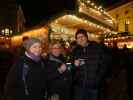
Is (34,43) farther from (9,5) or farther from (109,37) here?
(9,5)

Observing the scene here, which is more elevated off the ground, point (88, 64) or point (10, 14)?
point (10, 14)

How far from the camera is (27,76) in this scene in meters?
6.13

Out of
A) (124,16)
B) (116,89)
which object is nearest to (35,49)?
(116,89)

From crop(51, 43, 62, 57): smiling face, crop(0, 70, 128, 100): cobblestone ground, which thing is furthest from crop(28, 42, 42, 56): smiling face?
crop(0, 70, 128, 100): cobblestone ground

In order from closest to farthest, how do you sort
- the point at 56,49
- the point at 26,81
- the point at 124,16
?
1. the point at 26,81
2. the point at 56,49
3. the point at 124,16

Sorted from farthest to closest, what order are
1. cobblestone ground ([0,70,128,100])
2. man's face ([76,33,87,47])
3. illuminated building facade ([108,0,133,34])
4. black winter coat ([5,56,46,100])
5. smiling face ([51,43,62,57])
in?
illuminated building facade ([108,0,133,34])
cobblestone ground ([0,70,128,100])
smiling face ([51,43,62,57])
man's face ([76,33,87,47])
black winter coat ([5,56,46,100])

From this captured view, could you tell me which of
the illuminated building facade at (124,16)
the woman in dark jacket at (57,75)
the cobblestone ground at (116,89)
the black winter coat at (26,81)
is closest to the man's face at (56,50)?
the woman in dark jacket at (57,75)

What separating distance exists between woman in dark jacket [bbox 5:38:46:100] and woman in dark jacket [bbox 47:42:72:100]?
124 centimetres

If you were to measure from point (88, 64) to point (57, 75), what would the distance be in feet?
2.00

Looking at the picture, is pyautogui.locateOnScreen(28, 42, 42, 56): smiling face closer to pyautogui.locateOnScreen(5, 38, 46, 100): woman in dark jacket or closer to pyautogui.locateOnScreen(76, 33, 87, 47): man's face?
pyautogui.locateOnScreen(5, 38, 46, 100): woman in dark jacket

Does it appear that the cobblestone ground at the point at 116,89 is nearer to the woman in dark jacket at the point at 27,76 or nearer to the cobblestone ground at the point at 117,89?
the cobblestone ground at the point at 117,89

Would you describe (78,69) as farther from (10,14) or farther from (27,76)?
(10,14)

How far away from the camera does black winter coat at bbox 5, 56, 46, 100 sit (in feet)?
19.7

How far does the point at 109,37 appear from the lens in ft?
84.9
